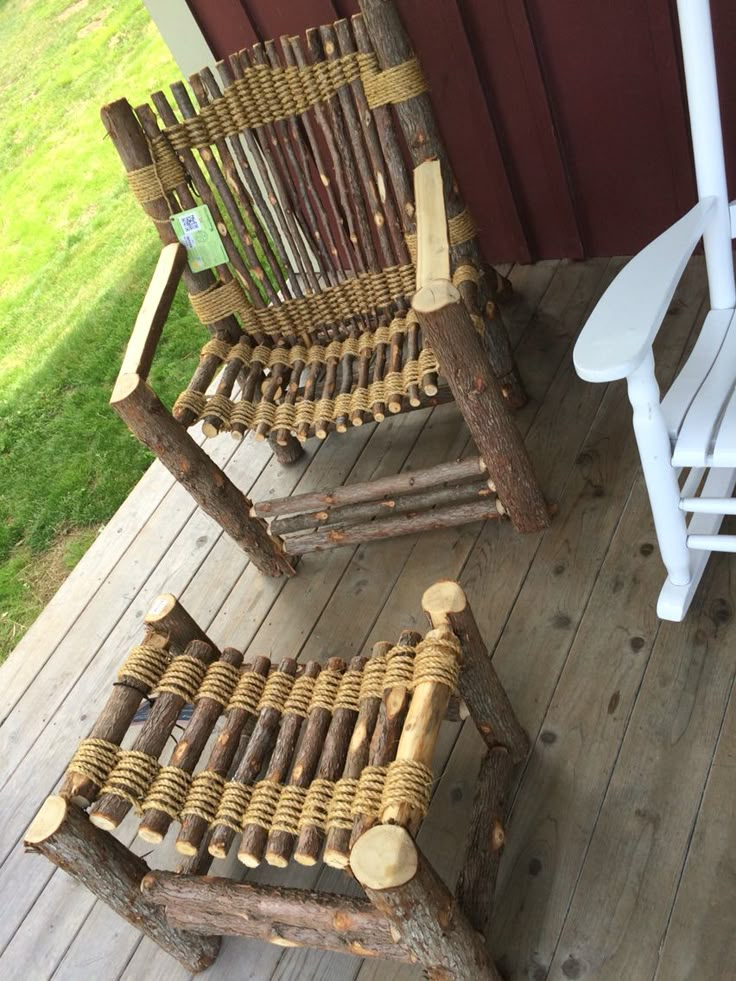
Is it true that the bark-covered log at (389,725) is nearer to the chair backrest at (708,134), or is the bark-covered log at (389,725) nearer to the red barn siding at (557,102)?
A: the chair backrest at (708,134)

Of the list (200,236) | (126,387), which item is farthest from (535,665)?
(200,236)

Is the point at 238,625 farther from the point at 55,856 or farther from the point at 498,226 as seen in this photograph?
the point at 498,226

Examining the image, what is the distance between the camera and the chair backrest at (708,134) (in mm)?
1445

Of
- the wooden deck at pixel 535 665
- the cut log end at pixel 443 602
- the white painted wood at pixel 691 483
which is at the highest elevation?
the cut log end at pixel 443 602

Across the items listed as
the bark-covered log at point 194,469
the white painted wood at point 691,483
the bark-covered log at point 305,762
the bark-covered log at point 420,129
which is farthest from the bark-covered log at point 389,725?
the bark-covered log at point 420,129

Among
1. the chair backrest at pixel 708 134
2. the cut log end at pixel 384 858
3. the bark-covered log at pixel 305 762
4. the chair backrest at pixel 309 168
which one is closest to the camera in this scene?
the cut log end at pixel 384 858

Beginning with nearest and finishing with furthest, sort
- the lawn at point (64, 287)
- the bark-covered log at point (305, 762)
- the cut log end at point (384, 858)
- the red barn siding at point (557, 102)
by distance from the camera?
the cut log end at point (384, 858)
the bark-covered log at point (305, 762)
the red barn siding at point (557, 102)
the lawn at point (64, 287)

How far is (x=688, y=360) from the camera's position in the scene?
59.1 inches

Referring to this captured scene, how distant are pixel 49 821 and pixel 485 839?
0.71 meters

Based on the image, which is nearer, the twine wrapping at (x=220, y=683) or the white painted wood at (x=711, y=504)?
the white painted wood at (x=711, y=504)

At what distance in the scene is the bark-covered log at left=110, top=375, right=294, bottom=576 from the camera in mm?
1824

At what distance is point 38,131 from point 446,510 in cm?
469

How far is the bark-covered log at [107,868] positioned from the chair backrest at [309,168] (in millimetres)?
1319

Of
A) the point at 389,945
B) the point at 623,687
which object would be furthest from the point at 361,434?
the point at 389,945
